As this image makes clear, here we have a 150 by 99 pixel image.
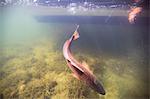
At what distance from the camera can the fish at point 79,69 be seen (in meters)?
1.63

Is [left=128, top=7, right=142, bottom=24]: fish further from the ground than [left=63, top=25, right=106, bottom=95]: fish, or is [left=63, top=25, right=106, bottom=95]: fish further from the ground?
[left=128, top=7, right=142, bottom=24]: fish

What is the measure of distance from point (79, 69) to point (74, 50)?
0.18m

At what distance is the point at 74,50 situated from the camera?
1.77 meters

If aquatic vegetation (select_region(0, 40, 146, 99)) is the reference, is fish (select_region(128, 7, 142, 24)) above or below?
above

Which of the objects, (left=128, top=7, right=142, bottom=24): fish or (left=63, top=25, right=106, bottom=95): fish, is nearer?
(left=63, top=25, right=106, bottom=95): fish

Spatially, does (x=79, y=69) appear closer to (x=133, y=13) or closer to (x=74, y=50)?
(x=74, y=50)

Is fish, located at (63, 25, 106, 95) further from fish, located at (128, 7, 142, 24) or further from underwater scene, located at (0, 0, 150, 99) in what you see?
fish, located at (128, 7, 142, 24)

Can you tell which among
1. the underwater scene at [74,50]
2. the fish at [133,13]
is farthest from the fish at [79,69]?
the fish at [133,13]

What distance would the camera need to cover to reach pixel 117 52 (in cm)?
175

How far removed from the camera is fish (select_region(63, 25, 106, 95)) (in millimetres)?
1628

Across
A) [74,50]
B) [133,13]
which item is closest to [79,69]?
[74,50]

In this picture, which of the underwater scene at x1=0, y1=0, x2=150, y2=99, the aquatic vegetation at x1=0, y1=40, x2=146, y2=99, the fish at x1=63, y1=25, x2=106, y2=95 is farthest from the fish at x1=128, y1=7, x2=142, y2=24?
the fish at x1=63, y1=25, x2=106, y2=95

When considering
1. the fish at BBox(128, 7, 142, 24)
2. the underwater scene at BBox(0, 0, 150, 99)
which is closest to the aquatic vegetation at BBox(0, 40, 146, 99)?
the underwater scene at BBox(0, 0, 150, 99)

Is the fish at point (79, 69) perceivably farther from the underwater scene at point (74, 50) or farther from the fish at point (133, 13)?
the fish at point (133, 13)
